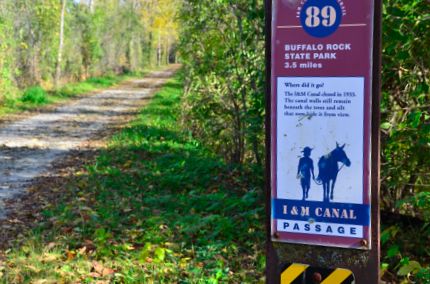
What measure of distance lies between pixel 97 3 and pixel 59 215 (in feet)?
113

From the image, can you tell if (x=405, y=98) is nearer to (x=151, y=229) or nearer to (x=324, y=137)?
(x=151, y=229)

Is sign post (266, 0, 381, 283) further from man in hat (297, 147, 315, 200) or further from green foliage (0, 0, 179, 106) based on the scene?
green foliage (0, 0, 179, 106)

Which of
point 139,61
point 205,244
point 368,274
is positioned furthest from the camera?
point 139,61

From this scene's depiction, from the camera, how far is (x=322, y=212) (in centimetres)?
234

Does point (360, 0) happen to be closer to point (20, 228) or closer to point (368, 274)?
point (368, 274)

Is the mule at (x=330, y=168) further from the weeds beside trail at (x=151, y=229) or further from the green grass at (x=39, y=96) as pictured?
the green grass at (x=39, y=96)

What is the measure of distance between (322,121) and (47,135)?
12.2 m

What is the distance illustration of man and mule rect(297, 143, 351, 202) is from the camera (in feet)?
7.51

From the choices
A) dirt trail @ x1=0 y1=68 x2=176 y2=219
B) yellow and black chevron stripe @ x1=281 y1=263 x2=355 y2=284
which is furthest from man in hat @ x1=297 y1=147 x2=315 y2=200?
dirt trail @ x1=0 y1=68 x2=176 y2=219

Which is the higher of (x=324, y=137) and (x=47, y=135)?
(x=324, y=137)

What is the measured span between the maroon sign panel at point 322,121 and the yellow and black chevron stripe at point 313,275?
0.42 ft

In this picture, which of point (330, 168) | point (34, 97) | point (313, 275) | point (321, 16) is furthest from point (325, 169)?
point (34, 97)

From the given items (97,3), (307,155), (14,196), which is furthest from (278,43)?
(97,3)

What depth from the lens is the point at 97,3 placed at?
3894 cm
